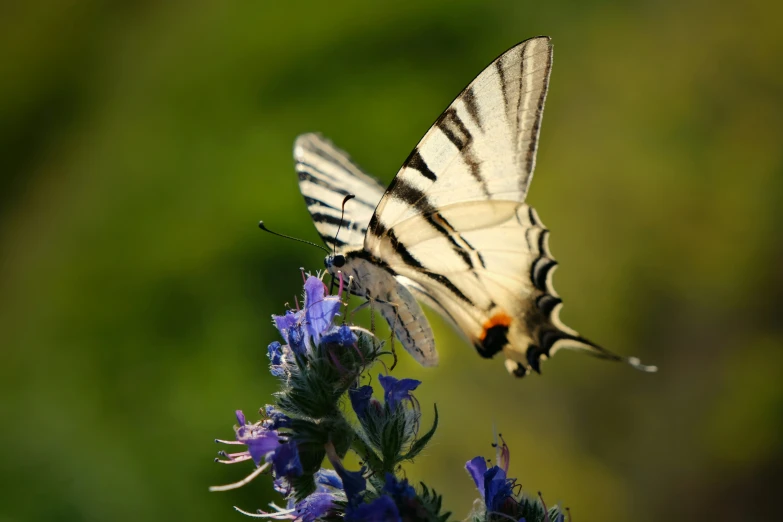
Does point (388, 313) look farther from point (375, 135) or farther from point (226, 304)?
point (375, 135)

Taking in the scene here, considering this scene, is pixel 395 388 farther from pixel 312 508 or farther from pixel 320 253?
pixel 320 253

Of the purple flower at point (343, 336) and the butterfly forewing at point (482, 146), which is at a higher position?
the butterfly forewing at point (482, 146)

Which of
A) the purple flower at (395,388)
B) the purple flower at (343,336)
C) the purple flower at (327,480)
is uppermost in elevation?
the purple flower at (343,336)

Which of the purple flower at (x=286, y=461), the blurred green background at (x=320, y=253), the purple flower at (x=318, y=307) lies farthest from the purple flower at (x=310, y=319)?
the blurred green background at (x=320, y=253)

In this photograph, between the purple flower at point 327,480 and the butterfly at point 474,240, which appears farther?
the butterfly at point 474,240

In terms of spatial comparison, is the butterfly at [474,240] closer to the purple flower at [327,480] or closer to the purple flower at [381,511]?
the purple flower at [327,480]

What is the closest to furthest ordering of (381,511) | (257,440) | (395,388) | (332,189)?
(381,511), (257,440), (395,388), (332,189)

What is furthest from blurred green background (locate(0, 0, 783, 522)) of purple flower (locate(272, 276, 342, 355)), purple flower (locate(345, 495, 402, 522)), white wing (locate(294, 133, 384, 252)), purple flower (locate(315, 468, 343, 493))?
purple flower (locate(345, 495, 402, 522))

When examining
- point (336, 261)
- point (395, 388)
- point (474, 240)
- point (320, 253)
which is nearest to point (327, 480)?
point (395, 388)

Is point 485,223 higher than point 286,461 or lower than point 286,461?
higher
